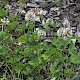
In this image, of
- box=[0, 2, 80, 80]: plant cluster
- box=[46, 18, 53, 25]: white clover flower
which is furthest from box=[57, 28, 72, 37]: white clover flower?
box=[46, 18, 53, 25]: white clover flower

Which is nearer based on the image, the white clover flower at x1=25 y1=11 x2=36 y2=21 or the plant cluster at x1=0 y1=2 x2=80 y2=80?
the plant cluster at x1=0 y1=2 x2=80 y2=80

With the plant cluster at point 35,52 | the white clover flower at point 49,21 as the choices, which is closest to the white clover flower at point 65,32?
the plant cluster at point 35,52

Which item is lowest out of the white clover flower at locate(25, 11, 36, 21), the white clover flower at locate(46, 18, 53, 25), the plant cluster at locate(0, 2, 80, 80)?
the plant cluster at locate(0, 2, 80, 80)

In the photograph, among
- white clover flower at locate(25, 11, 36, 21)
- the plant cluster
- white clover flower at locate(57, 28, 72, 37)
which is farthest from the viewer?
white clover flower at locate(25, 11, 36, 21)

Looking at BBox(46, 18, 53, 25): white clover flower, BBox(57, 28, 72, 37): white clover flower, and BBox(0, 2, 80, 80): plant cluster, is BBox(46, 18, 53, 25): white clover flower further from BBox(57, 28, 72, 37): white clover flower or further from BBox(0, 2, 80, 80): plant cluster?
BBox(57, 28, 72, 37): white clover flower

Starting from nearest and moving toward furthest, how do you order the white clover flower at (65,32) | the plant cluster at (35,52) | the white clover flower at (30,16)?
the plant cluster at (35,52) < the white clover flower at (65,32) < the white clover flower at (30,16)

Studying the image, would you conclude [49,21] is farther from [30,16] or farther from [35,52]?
[35,52]

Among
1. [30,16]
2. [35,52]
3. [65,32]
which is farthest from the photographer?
[30,16]

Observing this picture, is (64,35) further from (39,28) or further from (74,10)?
(74,10)

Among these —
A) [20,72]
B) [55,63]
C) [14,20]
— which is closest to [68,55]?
[55,63]

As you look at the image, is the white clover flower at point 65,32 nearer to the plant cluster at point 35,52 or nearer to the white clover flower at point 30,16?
the plant cluster at point 35,52

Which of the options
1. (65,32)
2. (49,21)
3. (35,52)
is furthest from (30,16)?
(35,52)
